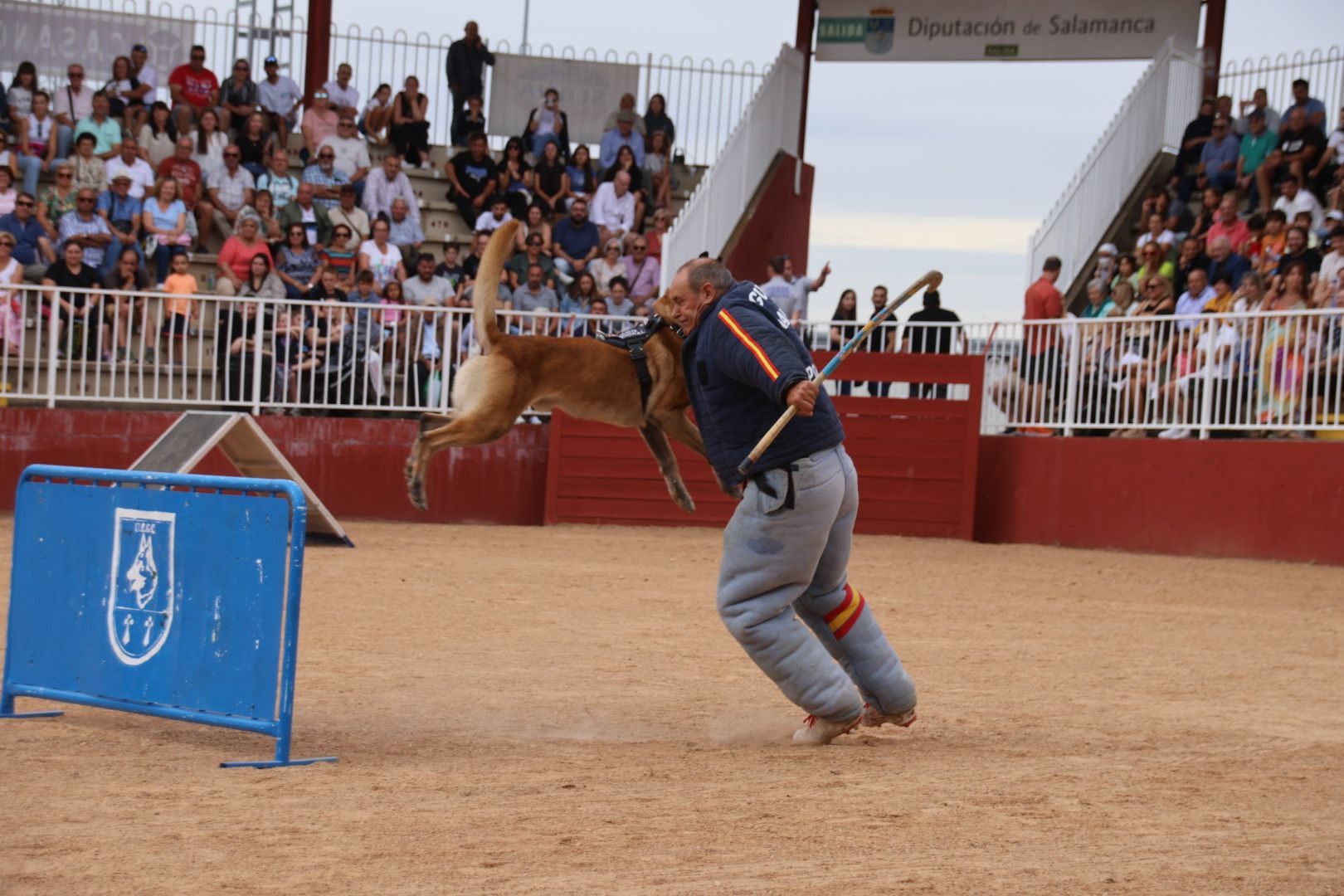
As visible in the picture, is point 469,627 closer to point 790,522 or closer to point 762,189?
point 790,522

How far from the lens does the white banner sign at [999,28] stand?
820 inches

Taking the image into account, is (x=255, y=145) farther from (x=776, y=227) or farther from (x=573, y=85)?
(x=776, y=227)

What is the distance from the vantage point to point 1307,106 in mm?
17594

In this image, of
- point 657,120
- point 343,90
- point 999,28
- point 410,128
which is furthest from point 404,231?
point 999,28

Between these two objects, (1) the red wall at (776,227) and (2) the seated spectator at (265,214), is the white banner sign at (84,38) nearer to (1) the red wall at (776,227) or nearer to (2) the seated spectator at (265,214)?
(2) the seated spectator at (265,214)

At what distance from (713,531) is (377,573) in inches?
202

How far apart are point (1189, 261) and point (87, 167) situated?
11.5 meters

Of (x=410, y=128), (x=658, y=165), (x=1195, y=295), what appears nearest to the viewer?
(x=1195, y=295)

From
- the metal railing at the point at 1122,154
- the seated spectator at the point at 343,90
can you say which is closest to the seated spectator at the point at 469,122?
the seated spectator at the point at 343,90

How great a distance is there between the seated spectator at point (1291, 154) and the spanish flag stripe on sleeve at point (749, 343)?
13151 mm

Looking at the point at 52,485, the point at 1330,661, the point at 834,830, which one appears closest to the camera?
the point at 834,830

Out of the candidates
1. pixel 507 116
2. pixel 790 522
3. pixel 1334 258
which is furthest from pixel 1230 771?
pixel 507 116

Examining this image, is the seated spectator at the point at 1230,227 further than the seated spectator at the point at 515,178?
No

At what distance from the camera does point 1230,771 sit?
5734mm
